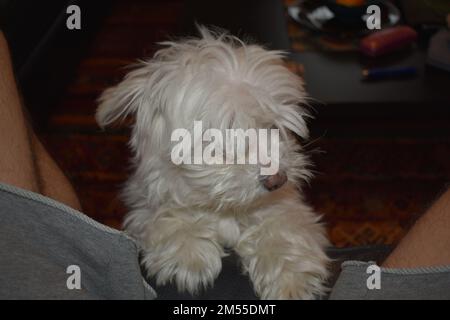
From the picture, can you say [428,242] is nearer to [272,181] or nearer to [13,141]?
[272,181]

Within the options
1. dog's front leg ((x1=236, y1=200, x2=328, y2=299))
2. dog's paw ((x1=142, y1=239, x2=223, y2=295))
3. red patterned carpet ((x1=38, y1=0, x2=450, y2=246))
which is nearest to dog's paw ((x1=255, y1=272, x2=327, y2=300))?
dog's front leg ((x1=236, y1=200, x2=328, y2=299))

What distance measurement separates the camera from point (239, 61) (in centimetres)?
127

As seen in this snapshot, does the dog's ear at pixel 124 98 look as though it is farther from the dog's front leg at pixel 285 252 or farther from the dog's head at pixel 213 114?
the dog's front leg at pixel 285 252

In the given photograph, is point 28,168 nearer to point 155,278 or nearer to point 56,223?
point 56,223

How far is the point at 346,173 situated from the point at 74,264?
5.46ft

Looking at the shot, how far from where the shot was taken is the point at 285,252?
1307 mm

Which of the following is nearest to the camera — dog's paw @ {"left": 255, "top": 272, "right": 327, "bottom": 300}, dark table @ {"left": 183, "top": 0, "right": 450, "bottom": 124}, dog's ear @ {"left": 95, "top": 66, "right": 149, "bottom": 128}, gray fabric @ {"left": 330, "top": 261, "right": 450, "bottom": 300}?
gray fabric @ {"left": 330, "top": 261, "right": 450, "bottom": 300}

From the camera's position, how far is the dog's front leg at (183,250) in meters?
1.25

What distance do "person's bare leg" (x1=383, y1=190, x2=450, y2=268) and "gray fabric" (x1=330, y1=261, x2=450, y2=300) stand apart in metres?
0.09

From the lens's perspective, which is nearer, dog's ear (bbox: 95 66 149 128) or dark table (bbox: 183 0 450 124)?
dog's ear (bbox: 95 66 149 128)

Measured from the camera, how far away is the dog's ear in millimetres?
1352

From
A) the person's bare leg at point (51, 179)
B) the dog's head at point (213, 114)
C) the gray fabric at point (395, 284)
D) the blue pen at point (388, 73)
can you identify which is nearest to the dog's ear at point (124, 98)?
the dog's head at point (213, 114)

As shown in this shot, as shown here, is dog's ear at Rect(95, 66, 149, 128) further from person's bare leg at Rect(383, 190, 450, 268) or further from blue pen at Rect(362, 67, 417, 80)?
blue pen at Rect(362, 67, 417, 80)
